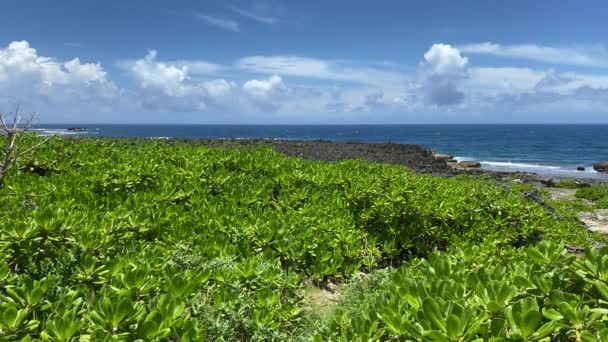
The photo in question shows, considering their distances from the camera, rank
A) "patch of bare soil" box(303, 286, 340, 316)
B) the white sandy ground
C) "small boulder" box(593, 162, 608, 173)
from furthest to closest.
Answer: "small boulder" box(593, 162, 608, 173) → the white sandy ground → "patch of bare soil" box(303, 286, 340, 316)

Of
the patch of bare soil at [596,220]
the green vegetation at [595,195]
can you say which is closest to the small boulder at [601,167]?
the green vegetation at [595,195]

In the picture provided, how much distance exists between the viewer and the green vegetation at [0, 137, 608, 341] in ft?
7.18

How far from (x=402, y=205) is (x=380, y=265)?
0.98 metres

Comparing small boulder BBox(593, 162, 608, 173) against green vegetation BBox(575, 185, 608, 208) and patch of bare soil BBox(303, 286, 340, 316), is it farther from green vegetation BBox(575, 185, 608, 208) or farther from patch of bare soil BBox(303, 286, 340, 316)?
patch of bare soil BBox(303, 286, 340, 316)

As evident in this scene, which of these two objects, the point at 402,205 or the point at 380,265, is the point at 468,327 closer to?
the point at 380,265

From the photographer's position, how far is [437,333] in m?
1.91

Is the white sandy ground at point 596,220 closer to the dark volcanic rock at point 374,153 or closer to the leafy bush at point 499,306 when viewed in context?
the dark volcanic rock at point 374,153

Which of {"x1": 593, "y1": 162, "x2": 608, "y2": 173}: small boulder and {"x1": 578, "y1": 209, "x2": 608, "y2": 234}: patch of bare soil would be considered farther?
{"x1": 593, "y1": 162, "x2": 608, "y2": 173}: small boulder

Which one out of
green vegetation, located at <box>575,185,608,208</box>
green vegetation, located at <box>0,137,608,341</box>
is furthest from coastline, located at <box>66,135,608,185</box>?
green vegetation, located at <box>0,137,608,341</box>

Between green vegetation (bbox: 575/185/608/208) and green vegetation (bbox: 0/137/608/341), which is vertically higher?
green vegetation (bbox: 0/137/608/341)

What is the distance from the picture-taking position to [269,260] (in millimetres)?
3785

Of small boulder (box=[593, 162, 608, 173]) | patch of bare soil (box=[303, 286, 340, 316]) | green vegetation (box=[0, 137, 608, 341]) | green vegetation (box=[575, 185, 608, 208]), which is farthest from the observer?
small boulder (box=[593, 162, 608, 173])

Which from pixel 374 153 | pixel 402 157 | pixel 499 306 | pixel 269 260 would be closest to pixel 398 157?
pixel 402 157

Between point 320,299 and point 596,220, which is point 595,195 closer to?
point 596,220
